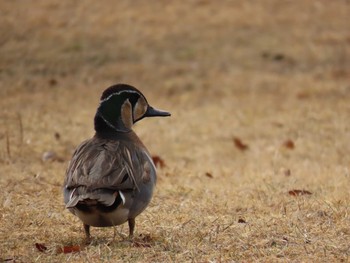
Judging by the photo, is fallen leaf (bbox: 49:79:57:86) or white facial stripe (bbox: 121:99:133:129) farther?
fallen leaf (bbox: 49:79:57:86)

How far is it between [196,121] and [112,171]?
24.7 feet

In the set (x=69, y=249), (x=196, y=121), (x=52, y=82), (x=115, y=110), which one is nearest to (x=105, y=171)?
(x=69, y=249)

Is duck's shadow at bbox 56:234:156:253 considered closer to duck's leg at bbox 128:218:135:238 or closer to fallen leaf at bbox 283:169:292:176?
duck's leg at bbox 128:218:135:238

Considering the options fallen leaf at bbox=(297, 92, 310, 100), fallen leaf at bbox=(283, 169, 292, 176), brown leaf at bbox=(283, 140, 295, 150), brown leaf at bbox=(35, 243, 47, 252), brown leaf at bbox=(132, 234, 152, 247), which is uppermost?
brown leaf at bbox=(35, 243, 47, 252)

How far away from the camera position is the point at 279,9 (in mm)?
18594

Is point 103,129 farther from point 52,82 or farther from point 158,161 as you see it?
point 52,82

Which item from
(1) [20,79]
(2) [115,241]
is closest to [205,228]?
(2) [115,241]

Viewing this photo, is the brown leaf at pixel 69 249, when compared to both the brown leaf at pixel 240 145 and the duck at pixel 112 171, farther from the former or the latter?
the brown leaf at pixel 240 145

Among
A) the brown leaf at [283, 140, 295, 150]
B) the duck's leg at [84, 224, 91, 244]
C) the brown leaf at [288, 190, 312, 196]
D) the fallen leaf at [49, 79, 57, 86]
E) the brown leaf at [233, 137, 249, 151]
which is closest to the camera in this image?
the duck's leg at [84, 224, 91, 244]

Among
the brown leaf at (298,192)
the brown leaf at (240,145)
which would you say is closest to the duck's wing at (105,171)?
the brown leaf at (298,192)

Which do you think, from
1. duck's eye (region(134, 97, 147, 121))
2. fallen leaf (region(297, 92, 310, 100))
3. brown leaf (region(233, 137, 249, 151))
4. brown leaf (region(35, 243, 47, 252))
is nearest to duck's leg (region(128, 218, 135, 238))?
brown leaf (region(35, 243, 47, 252))

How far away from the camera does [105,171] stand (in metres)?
5.73

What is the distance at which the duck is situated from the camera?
560 cm

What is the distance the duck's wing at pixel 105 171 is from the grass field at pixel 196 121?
1.28ft
